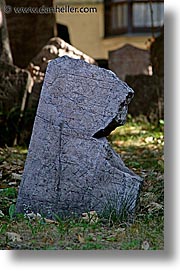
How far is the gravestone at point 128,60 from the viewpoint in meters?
11.9

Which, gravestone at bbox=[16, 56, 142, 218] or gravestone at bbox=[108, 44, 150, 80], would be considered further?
gravestone at bbox=[108, 44, 150, 80]

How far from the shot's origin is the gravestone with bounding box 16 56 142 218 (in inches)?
174

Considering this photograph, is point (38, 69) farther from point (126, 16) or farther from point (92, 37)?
point (126, 16)

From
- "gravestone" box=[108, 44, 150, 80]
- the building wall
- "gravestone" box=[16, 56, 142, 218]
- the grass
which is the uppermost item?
"gravestone" box=[16, 56, 142, 218]

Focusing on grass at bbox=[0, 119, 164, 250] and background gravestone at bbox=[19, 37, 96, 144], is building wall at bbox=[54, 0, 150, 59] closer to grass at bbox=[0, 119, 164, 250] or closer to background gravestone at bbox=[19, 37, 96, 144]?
background gravestone at bbox=[19, 37, 96, 144]

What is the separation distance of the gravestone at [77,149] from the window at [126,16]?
13722 millimetres

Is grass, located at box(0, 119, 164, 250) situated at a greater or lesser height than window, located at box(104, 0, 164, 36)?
greater

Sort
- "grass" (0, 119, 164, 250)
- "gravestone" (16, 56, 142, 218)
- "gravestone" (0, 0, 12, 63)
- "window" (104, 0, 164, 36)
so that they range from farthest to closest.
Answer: "window" (104, 0, 164, 36), "gravestone" (0, 0, 12, 63), "gravestone" (16, 56, 142, 218), "grass" (0, 119, 164, 250)

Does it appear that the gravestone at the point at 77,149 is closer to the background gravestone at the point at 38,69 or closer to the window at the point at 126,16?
the background gravestone at the point at 38,69

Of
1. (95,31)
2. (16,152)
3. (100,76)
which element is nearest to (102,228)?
(100,76)

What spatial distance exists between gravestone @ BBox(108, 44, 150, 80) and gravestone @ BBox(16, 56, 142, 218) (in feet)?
24.2

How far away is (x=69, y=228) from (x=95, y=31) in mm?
14215

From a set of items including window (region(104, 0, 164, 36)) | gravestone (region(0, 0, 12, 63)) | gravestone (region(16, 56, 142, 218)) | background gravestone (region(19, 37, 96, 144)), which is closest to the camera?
gravestone (region(16, 56, 142, 218))

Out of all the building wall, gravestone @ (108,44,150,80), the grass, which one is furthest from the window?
the grass
